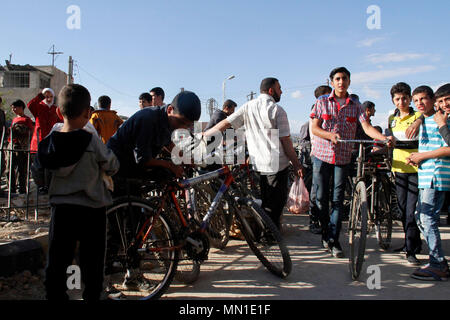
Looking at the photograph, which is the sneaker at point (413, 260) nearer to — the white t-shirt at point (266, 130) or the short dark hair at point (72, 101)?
the white t-shirt at point (266, 130)

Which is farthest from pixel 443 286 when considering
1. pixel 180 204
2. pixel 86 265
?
pixel 86 265

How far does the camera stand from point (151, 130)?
2727mm

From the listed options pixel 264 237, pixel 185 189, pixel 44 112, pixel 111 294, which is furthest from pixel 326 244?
pixel 44 112

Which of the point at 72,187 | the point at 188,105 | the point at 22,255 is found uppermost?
the point at 188,105

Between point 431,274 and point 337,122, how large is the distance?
6.05 ft

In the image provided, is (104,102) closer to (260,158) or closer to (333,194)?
(260,158)

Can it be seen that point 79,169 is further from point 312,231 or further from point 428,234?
point 312,231

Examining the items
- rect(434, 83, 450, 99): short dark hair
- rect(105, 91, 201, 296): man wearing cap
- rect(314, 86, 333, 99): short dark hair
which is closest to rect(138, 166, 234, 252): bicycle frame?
rect(105, 91, 201, 296): man wearing cap

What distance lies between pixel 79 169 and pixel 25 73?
47326mm

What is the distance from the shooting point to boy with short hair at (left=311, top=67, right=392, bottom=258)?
4.02 metres

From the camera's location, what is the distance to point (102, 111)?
5.73m
